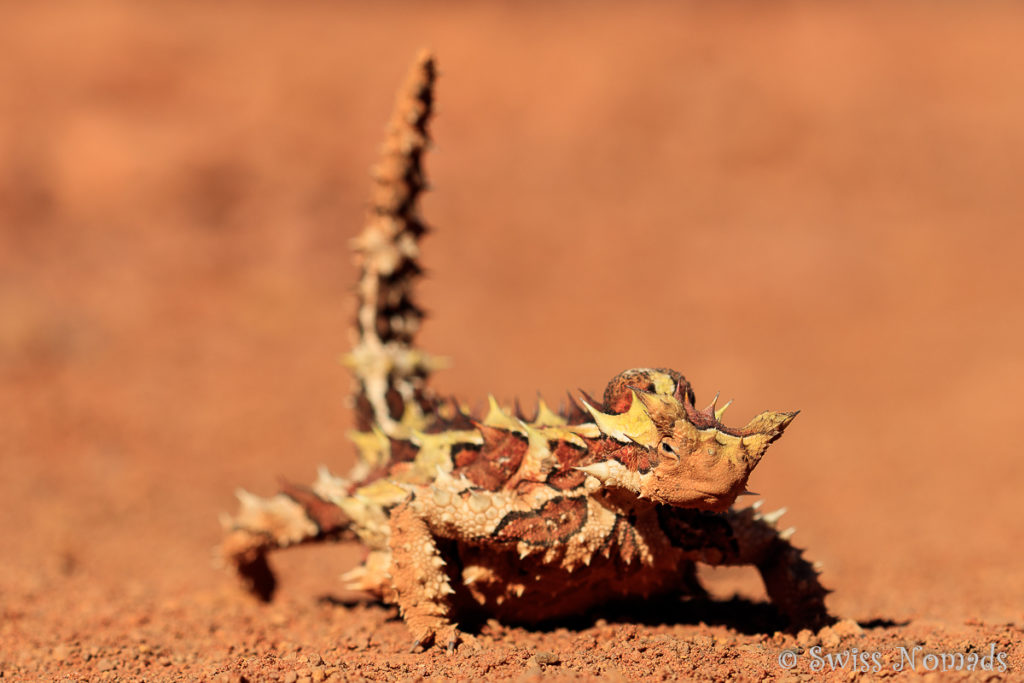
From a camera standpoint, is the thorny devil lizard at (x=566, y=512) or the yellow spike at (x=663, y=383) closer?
the thorny devil lizard at (x=566, y=512)

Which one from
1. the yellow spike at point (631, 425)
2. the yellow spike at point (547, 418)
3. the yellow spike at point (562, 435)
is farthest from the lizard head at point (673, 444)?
the yellow spike at point (547, 418)

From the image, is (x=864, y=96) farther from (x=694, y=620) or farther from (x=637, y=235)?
(x=694, y=620)

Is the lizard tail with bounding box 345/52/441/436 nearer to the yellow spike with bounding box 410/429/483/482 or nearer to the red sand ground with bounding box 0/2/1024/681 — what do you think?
the yellow spike with bounding box 410/429/483/482

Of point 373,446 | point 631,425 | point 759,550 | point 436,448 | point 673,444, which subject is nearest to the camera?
point 673,444

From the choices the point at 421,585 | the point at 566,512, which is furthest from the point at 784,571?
the point at 421,585

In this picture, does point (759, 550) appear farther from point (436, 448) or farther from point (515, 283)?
point (515, 283)

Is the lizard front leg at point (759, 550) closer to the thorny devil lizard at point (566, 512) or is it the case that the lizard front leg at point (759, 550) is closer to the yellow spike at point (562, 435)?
the thorny devil lizard at point (566, 512)

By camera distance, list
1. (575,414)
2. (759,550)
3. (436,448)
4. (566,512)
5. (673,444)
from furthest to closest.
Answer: (436,448) → (759,550) → (575,414) → (566,512) → (673,444)

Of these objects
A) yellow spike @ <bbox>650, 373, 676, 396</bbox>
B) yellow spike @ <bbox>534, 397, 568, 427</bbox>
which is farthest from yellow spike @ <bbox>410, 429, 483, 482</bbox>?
yellow spike @ <bbox>650, 373, 676, 396</bbox>
